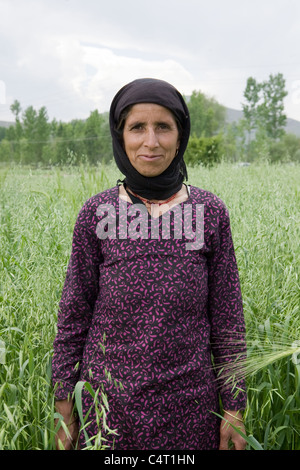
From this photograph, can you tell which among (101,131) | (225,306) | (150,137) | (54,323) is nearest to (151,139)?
(150,137)

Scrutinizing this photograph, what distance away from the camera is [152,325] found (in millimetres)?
1136

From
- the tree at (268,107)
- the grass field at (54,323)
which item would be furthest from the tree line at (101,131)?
the grass field at (54,323)

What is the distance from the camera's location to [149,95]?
1.13 meters

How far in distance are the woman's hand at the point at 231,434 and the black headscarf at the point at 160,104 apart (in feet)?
2.16

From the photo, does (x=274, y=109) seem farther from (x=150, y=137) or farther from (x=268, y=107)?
(x=150, y=137)

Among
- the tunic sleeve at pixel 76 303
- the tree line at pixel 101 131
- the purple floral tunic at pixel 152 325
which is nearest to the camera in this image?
the purple floral tunic at pixel 152 325

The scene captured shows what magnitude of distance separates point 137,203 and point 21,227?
1323 mm

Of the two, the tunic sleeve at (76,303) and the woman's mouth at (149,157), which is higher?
the woman's mouth at (149,157)

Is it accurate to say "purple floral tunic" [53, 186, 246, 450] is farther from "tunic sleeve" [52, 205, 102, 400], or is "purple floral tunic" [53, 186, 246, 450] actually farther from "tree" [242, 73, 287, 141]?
"tree" [242, 73, 287, 141]

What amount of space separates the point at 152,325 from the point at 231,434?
411 millimetres

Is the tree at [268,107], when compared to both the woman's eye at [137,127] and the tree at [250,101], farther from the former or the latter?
the woman's eye at [137,127]

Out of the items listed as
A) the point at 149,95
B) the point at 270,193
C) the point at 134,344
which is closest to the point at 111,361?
the point at 134,344

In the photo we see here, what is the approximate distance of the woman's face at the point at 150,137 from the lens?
3.78ft
